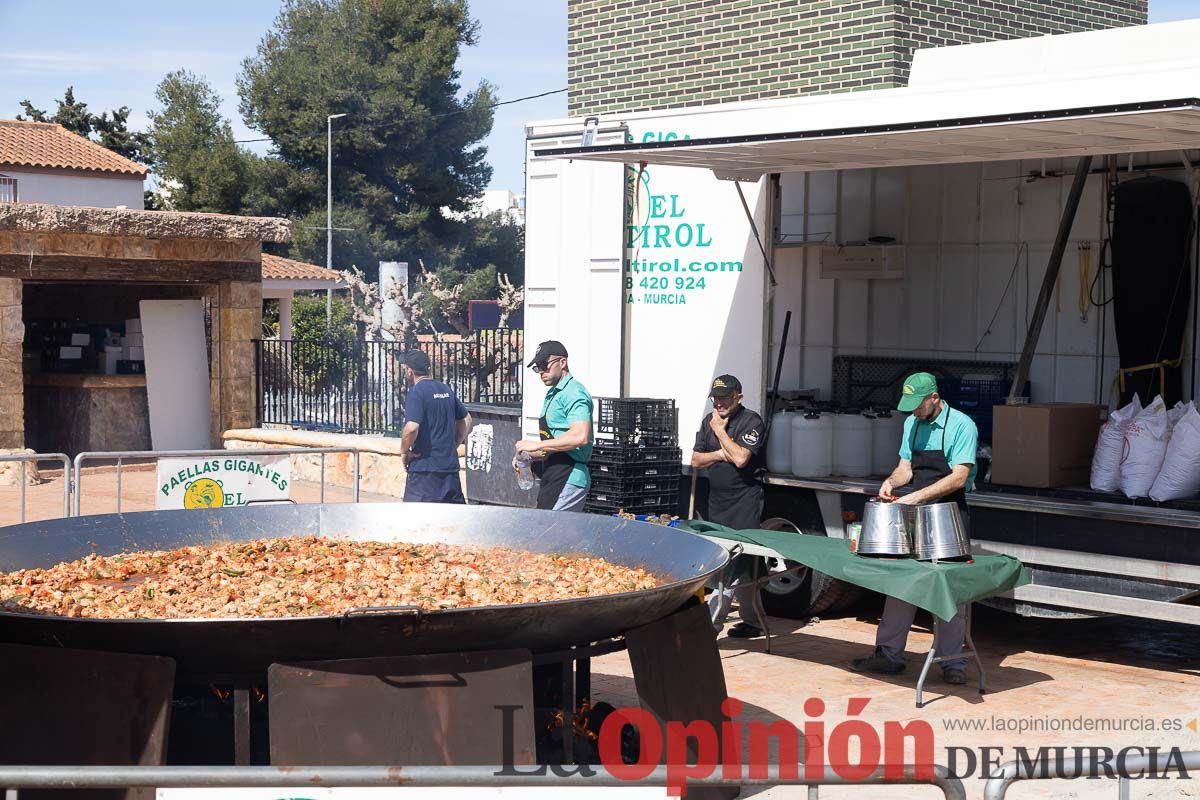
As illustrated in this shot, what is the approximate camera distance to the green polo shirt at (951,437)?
26.8 ft

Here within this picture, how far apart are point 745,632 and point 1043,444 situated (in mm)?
2309

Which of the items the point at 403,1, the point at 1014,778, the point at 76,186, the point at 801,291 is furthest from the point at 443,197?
the point at 1014,778

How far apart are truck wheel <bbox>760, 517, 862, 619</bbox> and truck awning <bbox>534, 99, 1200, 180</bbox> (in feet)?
8.37

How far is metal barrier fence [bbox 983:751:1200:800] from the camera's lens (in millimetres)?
3254

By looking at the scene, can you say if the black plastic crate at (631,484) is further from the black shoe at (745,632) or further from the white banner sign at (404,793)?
the white banner sign at (404,793)

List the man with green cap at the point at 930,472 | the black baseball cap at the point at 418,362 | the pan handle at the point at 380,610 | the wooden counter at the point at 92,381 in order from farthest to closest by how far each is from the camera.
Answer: the wooden counter at the point at 92,381
the black baseball cap at the point at 418,362
the man with green cap at the point at 930,472
the pan handle at the point at 380,610

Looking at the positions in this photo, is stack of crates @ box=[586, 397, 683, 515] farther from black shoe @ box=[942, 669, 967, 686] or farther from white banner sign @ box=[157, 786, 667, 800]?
white banner sign @ box=[157, 786, 667, 800]

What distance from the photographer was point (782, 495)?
1012cm

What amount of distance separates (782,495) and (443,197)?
47.3 m

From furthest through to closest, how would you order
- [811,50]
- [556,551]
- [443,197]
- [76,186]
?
1. [443,197]
2. [76,186]
3. [811,50]
4. [556,551]

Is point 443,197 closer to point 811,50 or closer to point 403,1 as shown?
point 403,1

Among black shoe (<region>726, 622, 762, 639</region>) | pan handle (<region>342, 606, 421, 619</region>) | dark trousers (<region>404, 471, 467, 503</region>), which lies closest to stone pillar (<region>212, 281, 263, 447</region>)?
dark trousers (<region>404, 471, 467, 503</region>)

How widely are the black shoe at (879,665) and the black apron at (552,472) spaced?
85.5 inches

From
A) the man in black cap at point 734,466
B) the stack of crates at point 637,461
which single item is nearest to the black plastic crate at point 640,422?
the stack of crates at point 637,461
